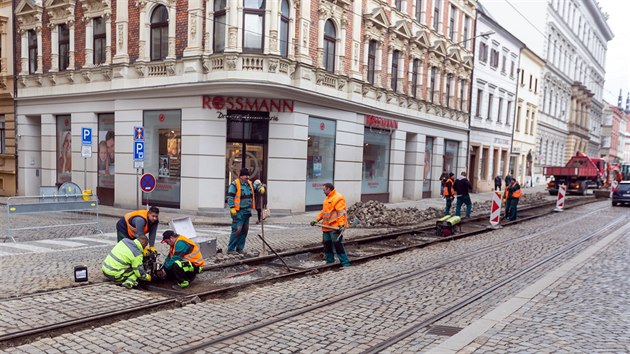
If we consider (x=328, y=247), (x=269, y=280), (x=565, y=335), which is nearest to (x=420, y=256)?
(x=328, y=247)

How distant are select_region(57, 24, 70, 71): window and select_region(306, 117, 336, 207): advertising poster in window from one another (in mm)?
11704

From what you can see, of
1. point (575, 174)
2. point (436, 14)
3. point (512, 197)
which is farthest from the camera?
point (575, 174)

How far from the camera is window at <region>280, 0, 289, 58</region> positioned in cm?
1638

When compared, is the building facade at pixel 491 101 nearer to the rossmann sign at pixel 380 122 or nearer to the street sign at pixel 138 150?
the rossmann sign at pixel 380 122

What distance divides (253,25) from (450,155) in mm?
17838

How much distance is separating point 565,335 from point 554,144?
49224mm

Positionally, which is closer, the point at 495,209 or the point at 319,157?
the point at 495,209

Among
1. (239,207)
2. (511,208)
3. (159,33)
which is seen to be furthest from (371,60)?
(239,207)

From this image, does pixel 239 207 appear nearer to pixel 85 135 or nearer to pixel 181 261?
pixel 181 261

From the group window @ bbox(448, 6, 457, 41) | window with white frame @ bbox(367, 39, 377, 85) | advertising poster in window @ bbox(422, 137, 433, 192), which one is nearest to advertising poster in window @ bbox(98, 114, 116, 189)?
window with white frame @ bbox(367, 39, 377, 85)

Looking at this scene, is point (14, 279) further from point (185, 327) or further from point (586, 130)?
point (586, 130)

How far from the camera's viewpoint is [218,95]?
52.4ft

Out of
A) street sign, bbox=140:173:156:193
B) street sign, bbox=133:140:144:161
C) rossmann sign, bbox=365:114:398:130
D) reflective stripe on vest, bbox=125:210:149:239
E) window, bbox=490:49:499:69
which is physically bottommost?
reflective stripe on vest, bbox=125:210:149:239

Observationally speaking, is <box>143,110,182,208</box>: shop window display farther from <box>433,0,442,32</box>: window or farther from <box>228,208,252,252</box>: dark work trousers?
<box>433,0,442,32</box>: window
